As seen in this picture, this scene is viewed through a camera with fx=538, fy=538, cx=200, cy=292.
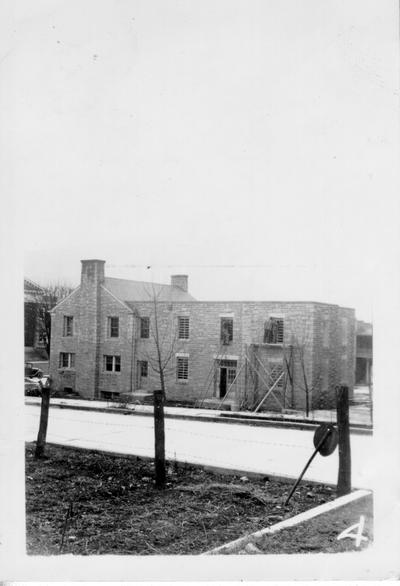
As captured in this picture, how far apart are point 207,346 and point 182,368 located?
1905 millimetres

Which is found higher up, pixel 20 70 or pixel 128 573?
pixel 20 70

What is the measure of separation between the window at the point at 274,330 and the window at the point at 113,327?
7919 millimetres

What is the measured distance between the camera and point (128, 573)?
4449 millimetres

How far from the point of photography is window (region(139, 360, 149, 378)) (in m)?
28.9

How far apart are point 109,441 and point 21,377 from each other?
6.43m

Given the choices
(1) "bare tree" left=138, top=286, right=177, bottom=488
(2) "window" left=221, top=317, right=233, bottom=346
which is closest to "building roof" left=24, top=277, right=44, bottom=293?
(1) "bare tree" left=138, top=286, right=177, bottom=488

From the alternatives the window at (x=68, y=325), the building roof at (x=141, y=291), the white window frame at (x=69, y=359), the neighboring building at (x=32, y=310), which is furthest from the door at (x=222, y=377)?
the neighboring building at (x=32, y=310)

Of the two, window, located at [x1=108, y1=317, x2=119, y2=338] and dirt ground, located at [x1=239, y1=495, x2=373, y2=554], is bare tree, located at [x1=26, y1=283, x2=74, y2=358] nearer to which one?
window, located at [x1=108, y1=317, x2=119, y2=338]

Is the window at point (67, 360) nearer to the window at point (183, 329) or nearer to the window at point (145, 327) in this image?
the window at point (145, 327)

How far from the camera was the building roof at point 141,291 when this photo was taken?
27547 millimetres

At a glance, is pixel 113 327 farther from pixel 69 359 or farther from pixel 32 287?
pixel 32 287

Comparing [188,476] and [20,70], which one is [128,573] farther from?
[20,70]

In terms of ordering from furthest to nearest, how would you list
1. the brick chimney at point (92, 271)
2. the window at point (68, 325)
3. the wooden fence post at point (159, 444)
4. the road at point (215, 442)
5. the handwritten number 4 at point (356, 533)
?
the brick chimney at point (92, 271) → the window at point (68, 325) → the road at point (215, 442) → the wooden fence post at point (159, 444) → the handwritten number 4 at point (356, 533)

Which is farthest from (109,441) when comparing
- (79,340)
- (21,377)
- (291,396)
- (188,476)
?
(291,396)
